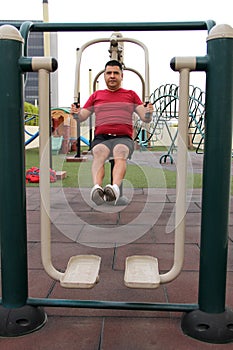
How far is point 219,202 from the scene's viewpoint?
980 mm

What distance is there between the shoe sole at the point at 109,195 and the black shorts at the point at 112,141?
37 cm

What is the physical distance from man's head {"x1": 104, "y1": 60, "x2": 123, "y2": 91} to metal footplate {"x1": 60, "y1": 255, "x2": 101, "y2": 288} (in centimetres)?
125

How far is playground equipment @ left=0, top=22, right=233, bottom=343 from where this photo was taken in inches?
37.5

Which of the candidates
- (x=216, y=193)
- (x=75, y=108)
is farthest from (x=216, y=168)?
(x=75, y=108)

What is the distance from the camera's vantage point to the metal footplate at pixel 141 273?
99 centimetres

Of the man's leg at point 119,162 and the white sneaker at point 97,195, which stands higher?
the man's leg at point 119,162

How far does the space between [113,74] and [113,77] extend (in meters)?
0.02

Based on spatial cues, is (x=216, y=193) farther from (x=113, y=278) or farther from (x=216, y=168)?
(x=113, y=278)

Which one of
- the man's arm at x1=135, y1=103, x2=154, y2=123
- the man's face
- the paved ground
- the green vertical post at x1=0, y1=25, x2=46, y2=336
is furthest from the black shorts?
the green vertical post at x1=0, y1=25, x2=46, y2=336

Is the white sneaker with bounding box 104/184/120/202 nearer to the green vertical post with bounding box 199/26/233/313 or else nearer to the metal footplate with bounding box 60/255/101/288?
the metal footplate with bounding box 60/255/101/288

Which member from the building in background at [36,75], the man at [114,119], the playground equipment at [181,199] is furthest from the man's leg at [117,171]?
the playground equipment at [181,199]

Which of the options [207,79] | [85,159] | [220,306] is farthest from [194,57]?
[85,159]

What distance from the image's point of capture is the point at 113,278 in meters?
1.40

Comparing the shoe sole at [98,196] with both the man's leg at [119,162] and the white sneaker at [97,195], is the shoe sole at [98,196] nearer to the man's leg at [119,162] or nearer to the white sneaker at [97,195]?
the white sneaker at [97,195]
